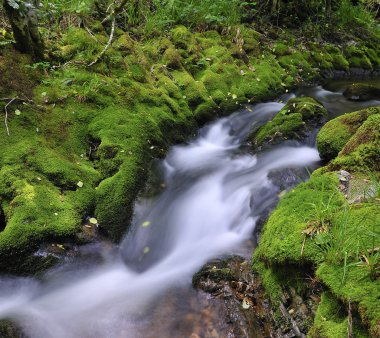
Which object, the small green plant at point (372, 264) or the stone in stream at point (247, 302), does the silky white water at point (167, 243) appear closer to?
the stone in stream at point (247, 302)

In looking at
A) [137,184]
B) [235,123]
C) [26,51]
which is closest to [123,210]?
[137,184]

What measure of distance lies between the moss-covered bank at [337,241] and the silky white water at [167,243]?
915 mm

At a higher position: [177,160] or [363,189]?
[363,189]

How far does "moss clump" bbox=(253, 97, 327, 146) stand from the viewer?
244 inches

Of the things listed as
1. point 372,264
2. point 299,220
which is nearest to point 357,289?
point 372,264

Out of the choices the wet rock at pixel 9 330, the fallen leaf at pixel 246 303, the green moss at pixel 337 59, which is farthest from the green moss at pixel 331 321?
the green moss at pixel 337 59

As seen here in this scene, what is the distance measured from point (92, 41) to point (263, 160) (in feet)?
12.0

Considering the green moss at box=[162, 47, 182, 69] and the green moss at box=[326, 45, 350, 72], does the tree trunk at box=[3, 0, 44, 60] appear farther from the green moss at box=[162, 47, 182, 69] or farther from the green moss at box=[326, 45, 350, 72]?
the green moss at box=[326, 45, 350, 72]

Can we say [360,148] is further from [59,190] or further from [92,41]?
[92,41]

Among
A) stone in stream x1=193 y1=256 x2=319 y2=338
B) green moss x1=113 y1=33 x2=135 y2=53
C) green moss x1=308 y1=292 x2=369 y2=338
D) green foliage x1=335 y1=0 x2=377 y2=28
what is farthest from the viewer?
green foliage x1=335 y1=0 x2=377 y2=28

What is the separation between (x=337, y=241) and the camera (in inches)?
103

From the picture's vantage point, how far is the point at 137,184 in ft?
15.2

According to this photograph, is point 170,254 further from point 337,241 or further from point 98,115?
point 98,115

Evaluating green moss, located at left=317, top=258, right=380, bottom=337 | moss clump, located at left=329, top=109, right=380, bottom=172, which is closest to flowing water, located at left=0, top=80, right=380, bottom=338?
moss clump, located at left=329, top=109, right=380, bottom=172
